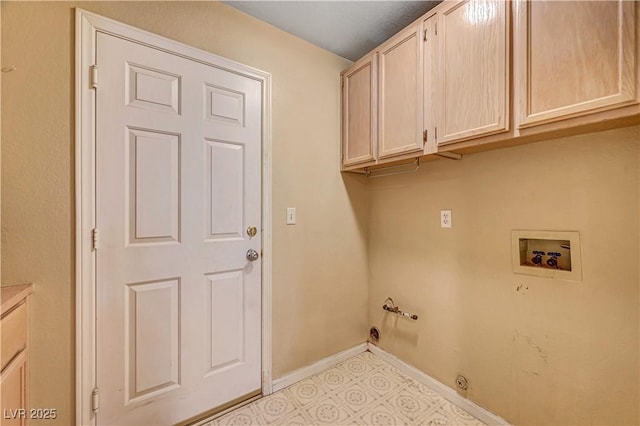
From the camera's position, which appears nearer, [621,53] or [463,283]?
[621,53]

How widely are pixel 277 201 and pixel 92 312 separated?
1083mm

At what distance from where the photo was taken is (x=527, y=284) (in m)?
1.38

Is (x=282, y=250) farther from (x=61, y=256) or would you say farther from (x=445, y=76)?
(x=445, y=76)

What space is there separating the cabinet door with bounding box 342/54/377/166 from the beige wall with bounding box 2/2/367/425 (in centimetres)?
8

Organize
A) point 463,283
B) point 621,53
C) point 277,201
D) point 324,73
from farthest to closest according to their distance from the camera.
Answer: point 324,73 → point 277,201 → point 463,283 → point 621,53

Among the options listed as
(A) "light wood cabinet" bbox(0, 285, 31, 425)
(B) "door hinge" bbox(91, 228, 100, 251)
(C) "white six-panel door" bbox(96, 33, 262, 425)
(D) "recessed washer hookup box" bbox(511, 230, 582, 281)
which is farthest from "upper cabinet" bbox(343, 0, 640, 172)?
(A) "light wood cabinet" bbox(0, 285, 31, 425)

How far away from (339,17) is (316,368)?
7.79 feet

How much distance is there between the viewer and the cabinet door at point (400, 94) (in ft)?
5.10

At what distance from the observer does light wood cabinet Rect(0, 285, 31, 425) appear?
3.06ft

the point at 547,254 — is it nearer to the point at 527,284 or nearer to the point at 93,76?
the point at 527,284

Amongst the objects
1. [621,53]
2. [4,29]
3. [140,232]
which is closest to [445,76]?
[621,53]

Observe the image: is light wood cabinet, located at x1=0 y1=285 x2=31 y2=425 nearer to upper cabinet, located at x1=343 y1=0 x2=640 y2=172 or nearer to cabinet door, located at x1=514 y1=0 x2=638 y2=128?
upper cabinet, located at x1=343 y1=0 x2=640 y2=172

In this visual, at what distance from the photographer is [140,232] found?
134 centimetres

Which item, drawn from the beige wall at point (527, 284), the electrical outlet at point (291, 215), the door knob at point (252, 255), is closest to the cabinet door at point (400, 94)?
the beige wall at point (527, 284)
